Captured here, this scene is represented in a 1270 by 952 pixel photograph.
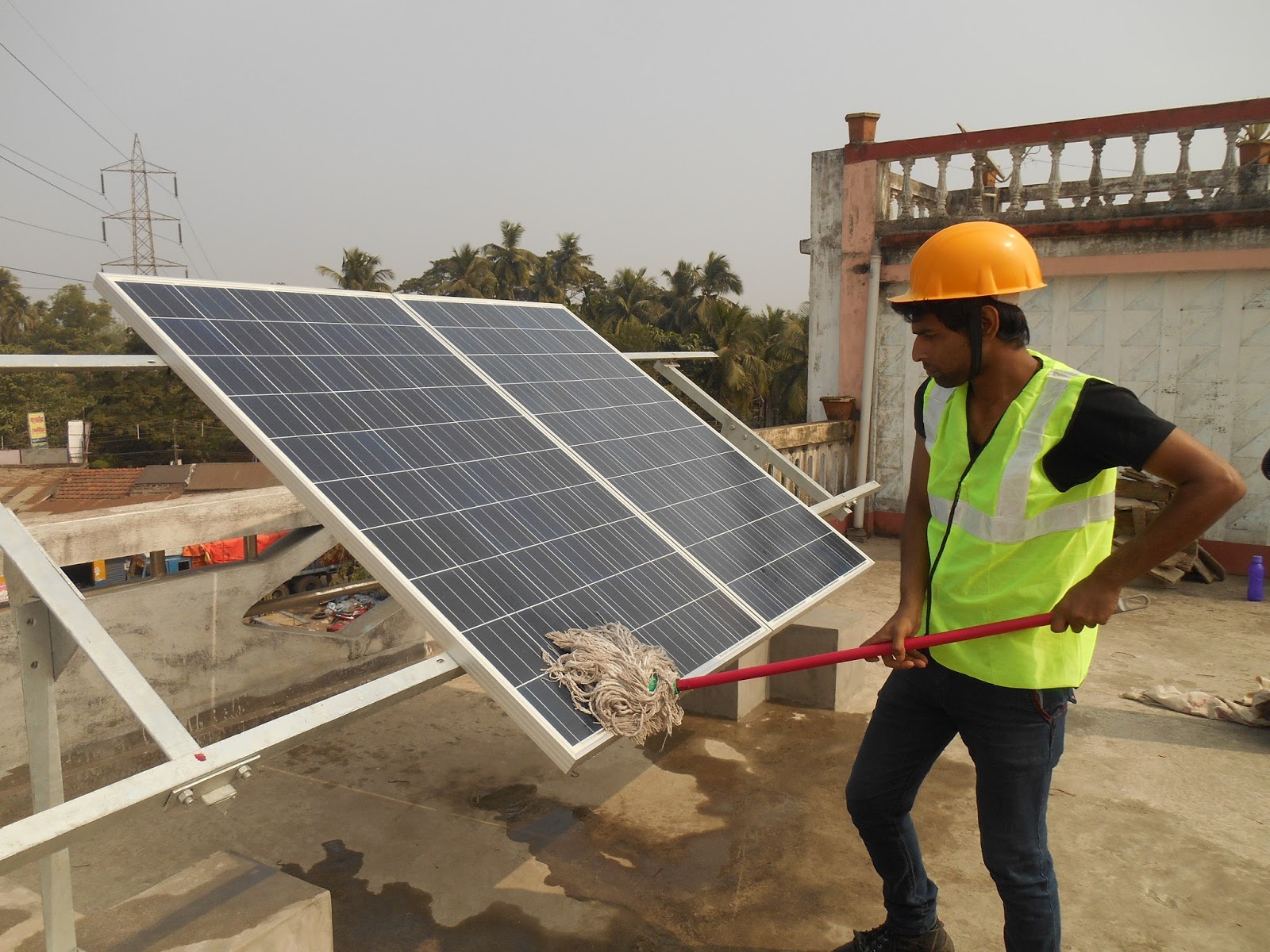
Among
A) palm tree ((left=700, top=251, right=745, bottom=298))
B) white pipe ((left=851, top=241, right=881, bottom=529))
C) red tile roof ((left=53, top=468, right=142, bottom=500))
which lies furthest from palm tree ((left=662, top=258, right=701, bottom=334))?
white pipe ((left=851, top=241, right=881, bottom=529))

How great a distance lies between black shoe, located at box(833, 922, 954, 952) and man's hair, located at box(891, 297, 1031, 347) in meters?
2.19

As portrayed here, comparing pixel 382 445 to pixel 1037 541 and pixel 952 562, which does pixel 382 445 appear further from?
pixel 1037 541

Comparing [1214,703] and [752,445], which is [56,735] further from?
[1214,703]

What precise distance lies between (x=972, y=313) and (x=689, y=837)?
3.10 m

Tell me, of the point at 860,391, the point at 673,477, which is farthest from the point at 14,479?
the point at 673,477

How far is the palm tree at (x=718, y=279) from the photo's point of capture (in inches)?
2335

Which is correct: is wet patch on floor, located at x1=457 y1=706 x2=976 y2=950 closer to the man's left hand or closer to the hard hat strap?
the man's left hand

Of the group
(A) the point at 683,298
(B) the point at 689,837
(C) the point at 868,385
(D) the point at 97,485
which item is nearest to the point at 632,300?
(A) the point at 683,298

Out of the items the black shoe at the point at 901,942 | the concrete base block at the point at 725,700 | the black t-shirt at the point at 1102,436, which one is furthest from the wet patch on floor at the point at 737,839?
the black t-shirt at the point at 1102,436

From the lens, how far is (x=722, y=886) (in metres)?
4.35

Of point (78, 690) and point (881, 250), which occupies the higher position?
point (881, 250)

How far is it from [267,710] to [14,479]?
40.9 m

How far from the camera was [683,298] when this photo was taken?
193ft

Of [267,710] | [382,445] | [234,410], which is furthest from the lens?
[267,710]
